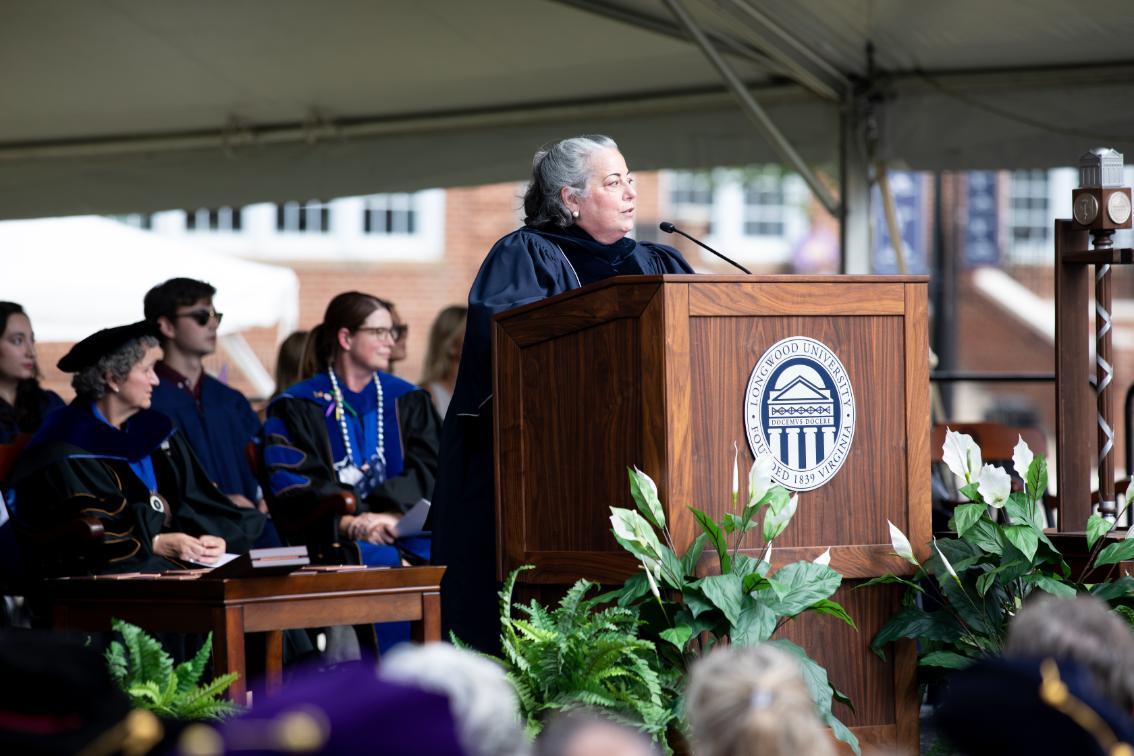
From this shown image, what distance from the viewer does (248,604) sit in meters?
4.34

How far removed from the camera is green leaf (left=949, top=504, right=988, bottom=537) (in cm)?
395

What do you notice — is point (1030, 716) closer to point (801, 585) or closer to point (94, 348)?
point (801, 585)

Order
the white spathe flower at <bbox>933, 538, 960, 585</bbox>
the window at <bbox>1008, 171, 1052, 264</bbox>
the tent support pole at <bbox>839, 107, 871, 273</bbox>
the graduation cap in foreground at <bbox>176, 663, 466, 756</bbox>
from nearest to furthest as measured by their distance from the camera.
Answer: the graduation cap in foreground at <bbox>176, 663, 466, 756</bbox>
the white spathe flower at <bbox>933, 538, 960, 585</bbox>
the tent support pole at <bbox>839, 107, 871, 273</bbox>
the window at <bbox>1008, 171, 1052, 264</bbox>

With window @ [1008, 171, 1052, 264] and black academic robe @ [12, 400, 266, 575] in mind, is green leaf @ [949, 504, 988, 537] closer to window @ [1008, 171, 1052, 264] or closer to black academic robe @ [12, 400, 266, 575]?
black academic robe @ [12, 400, 266, 575]

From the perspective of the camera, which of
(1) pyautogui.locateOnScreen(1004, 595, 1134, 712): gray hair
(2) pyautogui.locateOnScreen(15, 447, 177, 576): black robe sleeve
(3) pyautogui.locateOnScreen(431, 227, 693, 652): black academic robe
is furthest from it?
(2) pyautogui.locateOnScreen(15, 447, 177, 576): black robe sleeve

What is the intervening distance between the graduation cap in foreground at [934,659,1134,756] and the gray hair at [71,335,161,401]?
13.2 feet

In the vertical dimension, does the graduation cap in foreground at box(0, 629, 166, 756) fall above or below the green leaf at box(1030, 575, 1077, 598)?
above

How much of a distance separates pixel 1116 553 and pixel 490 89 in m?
4.77

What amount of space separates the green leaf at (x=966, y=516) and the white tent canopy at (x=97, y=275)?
714 cm

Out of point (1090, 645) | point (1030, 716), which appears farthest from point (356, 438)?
point (1030, 716)

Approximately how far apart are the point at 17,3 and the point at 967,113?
4.23m

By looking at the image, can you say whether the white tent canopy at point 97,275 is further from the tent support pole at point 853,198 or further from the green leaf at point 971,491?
the green leaf at point 971,491

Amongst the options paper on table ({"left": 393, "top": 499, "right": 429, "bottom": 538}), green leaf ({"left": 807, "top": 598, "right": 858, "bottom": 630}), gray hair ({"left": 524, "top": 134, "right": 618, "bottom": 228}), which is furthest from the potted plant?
paper on table ({"left": 393, "top": 499, "right": 429, "bottom": 538})

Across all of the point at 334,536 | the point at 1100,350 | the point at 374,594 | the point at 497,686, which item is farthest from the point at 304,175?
the point at 497,686
